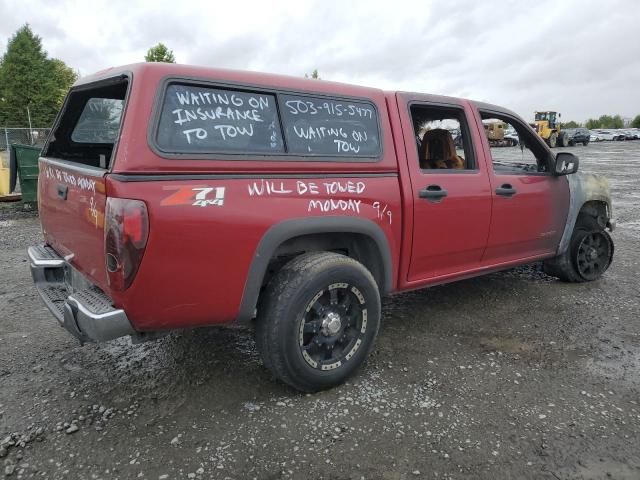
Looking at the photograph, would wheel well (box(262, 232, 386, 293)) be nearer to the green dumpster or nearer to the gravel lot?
the gravel lot

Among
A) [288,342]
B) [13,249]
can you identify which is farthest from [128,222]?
[13,249]

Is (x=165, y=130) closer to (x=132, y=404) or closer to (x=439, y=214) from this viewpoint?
(x=132, y=404)

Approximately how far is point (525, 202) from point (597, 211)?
1403mm

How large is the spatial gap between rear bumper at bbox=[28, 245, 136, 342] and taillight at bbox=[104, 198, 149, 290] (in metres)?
0.19

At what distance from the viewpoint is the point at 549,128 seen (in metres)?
37.4

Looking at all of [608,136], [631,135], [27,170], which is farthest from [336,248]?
[631,135]

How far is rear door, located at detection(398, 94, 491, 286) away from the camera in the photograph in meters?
3.53

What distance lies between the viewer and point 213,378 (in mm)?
3287

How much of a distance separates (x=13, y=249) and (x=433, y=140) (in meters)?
5.39

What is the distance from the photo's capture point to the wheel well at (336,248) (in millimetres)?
3059

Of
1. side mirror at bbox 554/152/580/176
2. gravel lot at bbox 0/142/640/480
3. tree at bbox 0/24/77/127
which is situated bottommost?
gravel lot at bbox 0/142/640/480

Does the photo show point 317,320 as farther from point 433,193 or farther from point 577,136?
point 577,136

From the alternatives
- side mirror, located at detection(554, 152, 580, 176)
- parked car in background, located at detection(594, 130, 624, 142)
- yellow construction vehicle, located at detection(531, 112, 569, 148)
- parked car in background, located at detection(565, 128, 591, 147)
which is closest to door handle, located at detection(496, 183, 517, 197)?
side mirror, located at detection(554, 152, 580, 176)

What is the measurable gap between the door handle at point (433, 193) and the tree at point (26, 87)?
48075mm
